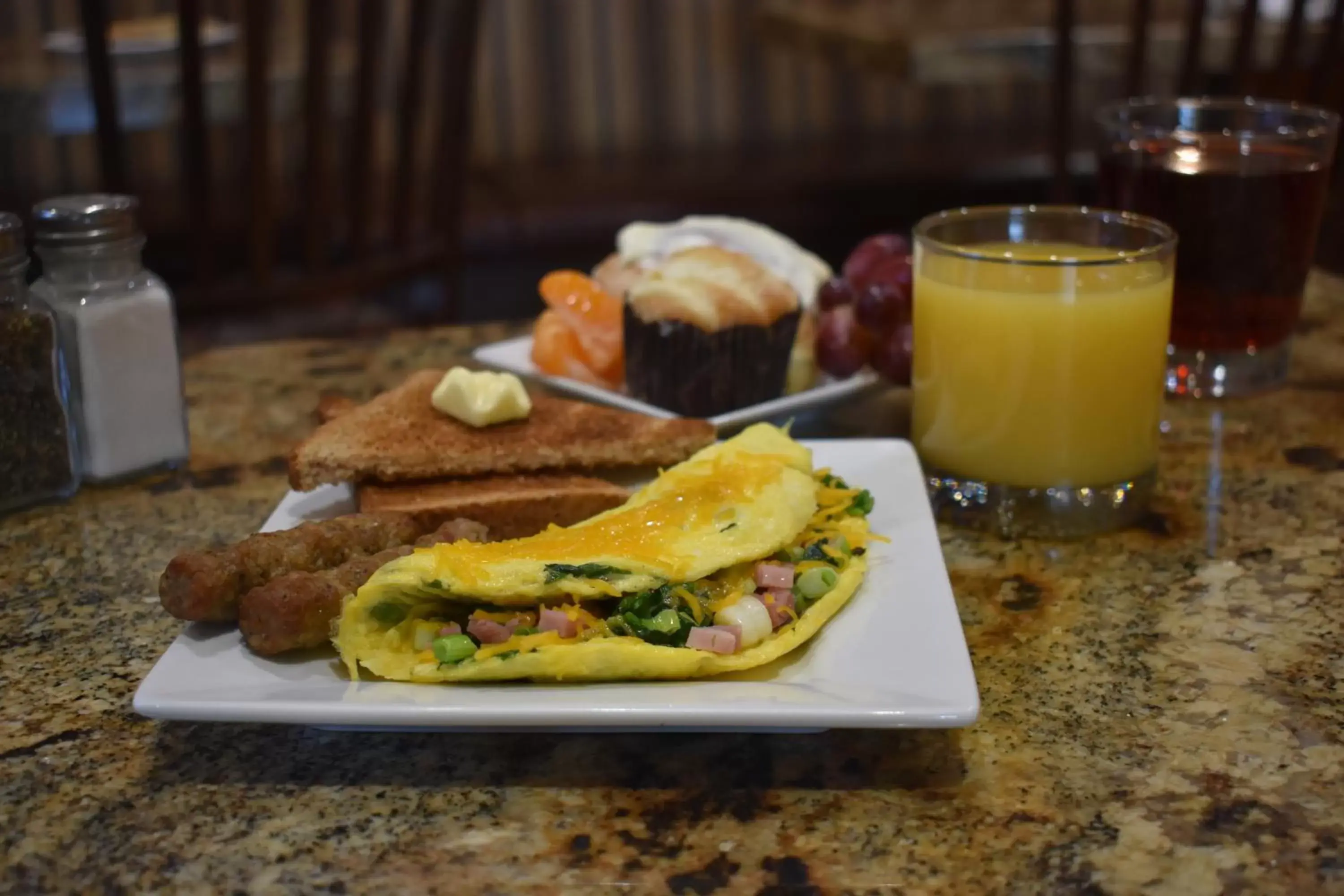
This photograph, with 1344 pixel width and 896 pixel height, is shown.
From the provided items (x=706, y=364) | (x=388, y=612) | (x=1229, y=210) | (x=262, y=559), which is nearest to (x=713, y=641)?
(x=388, y=612)

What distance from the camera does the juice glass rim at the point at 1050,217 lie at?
1.33m

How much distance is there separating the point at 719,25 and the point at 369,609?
4498 mm

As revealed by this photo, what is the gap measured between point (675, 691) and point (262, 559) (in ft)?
1.25

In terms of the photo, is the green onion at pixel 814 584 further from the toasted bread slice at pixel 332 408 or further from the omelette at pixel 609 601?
the toasted bread slice at pixel 332 408

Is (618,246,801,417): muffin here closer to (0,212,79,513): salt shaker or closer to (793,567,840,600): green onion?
(793,567,840,600): green onion

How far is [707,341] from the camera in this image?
5.33 feet

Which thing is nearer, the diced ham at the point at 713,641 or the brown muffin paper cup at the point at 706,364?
the diced ham at the point at 713,641

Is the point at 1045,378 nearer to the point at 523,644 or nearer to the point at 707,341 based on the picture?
the point at 707,341

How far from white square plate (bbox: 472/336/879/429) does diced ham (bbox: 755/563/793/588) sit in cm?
41

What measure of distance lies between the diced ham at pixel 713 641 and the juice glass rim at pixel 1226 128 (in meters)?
1.07

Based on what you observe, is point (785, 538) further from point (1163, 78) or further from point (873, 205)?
point (1163, 78)

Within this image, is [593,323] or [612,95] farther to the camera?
[612,95]

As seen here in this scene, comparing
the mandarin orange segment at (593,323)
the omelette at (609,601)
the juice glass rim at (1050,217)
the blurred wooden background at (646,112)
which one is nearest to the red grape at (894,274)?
the juice glass rim at (1050,217)

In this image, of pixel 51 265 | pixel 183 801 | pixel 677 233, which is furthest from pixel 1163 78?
pixel 183 801
